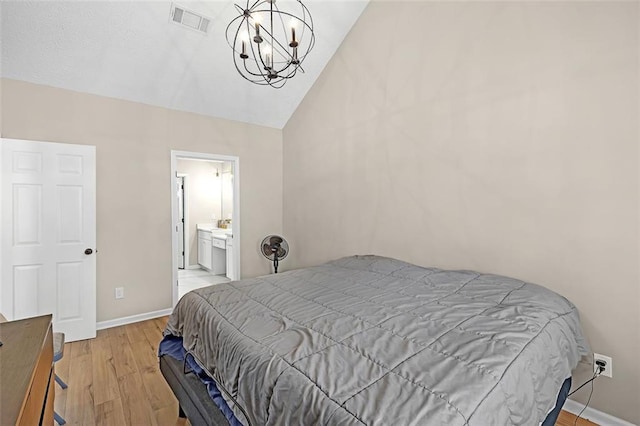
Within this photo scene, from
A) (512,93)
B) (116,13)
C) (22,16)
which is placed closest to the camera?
(512,93)

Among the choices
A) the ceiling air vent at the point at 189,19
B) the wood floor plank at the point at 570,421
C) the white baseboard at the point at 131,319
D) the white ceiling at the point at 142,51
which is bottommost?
the wood floor plank at the point at 570,421

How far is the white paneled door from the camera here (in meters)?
2.75

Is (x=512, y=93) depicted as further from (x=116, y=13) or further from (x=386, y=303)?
(x=116, y=13)

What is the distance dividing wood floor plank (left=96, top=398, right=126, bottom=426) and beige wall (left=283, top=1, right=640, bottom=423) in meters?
2.41

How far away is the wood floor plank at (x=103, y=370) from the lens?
7.02 ft

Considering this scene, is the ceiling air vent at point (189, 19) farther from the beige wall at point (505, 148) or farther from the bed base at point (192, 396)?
the bed base at point (192, 396)

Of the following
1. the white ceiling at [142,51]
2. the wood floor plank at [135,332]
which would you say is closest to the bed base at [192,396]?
the wood floor plank at [135,332]

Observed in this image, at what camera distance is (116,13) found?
2.62 metres

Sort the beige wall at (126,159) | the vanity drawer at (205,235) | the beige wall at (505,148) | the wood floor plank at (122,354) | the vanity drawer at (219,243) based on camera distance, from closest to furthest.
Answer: the beige wall at (505,148) < the wood floor plank at (122,354) < the beige wall at (126,159) < the vanity drawer at (219,243) < the vanity drawer at (205,235)

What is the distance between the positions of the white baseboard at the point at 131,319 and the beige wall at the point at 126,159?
47mm

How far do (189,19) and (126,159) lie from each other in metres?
1.62

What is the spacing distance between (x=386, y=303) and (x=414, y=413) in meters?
0.89

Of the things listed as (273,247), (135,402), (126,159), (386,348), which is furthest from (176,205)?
(386,348)

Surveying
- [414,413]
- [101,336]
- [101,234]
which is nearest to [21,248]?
[101,234]
